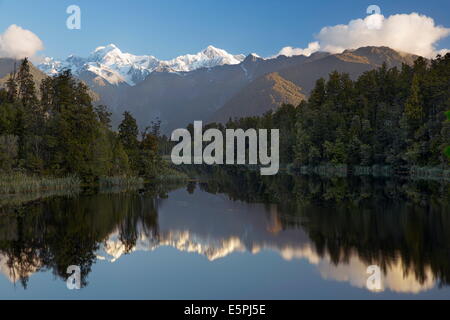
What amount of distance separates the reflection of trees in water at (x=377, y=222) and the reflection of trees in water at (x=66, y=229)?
1022 cm

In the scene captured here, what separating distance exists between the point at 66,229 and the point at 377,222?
18.9 metres

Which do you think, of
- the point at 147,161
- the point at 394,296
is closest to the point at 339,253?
the point at 394,296

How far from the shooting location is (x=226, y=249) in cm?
2312

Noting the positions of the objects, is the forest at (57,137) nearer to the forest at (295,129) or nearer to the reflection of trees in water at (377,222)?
the forest at (295,129)

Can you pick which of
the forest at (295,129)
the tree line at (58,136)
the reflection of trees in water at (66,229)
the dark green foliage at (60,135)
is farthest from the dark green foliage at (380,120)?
the reflection of trees in water at (66,229)

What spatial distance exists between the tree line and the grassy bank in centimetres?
201

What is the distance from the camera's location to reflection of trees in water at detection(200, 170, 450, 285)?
65.3ft

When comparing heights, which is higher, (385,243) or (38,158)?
(38,158)

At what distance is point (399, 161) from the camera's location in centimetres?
7800

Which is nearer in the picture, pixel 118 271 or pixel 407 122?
pixel 118 271

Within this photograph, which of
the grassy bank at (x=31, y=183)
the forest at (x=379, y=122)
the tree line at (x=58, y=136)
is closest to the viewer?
the grassy bank at (x=31, y=183)

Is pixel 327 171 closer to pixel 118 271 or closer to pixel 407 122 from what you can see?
pixel 407 122

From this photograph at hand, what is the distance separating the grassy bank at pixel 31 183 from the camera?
4303cm
